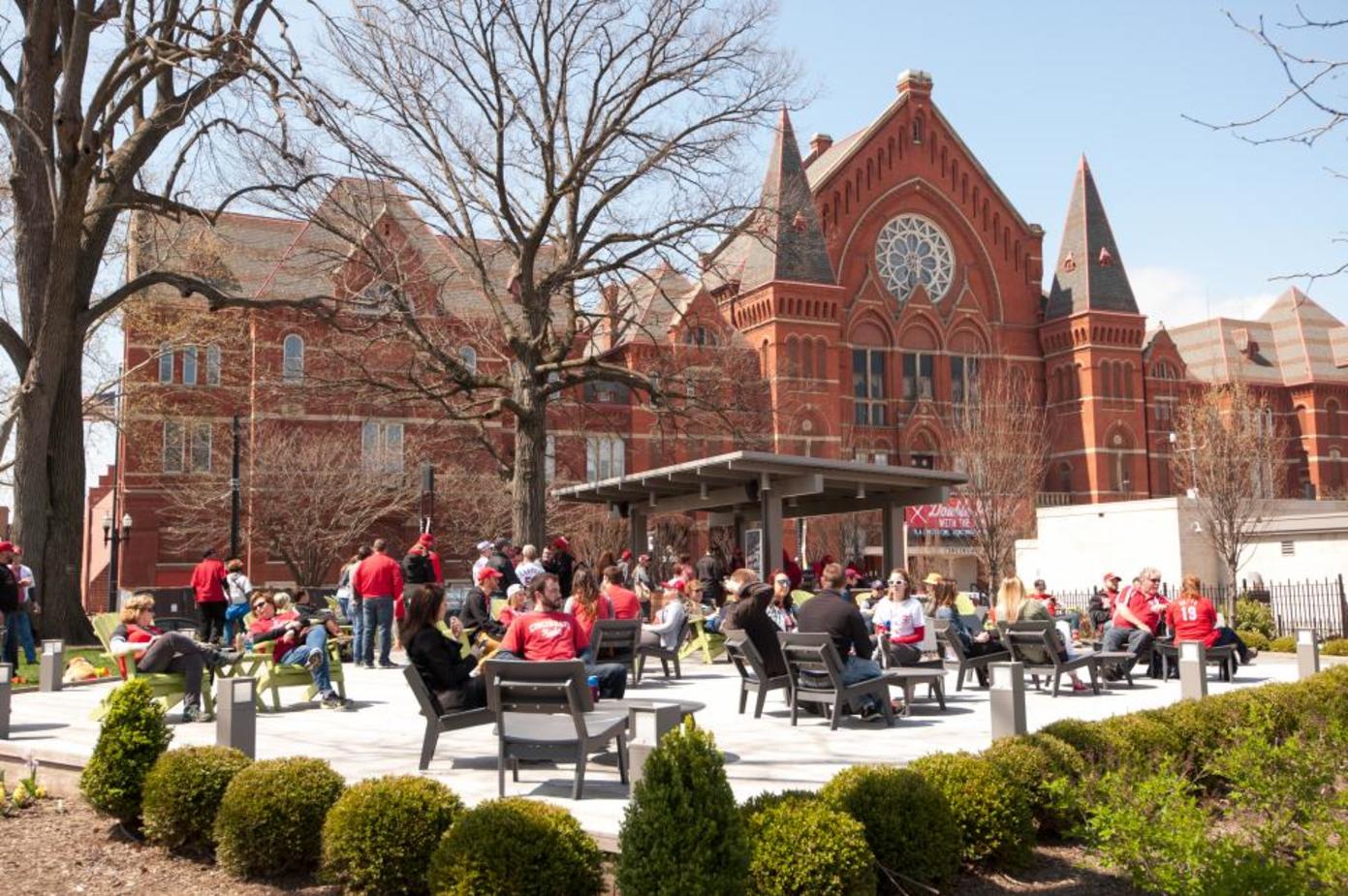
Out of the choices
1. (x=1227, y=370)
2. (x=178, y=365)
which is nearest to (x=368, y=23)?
(x=178, y=365)

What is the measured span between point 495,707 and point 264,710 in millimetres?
5633

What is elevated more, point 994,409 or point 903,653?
point 994,409

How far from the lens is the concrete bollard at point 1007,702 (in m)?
8.88

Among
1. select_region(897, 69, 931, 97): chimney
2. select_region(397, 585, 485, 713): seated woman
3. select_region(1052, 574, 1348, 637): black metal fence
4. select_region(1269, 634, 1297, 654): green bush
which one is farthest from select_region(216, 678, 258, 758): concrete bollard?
select_region(897, 69, 931, 97): chimney

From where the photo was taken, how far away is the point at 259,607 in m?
13.4

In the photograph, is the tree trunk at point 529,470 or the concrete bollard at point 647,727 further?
the tree trunk at point 529,470

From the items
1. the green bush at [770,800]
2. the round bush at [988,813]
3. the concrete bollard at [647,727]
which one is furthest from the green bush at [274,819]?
the round bush at [988,813]

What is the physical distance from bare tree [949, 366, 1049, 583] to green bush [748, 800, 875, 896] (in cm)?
3537

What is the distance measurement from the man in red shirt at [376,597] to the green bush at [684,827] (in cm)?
1155

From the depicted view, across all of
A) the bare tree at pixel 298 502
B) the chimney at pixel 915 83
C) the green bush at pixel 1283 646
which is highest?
the chimney at pixel 915 83

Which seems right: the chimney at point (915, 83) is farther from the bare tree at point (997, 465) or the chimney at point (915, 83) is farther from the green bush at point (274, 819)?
the green bush at point (274, 819)

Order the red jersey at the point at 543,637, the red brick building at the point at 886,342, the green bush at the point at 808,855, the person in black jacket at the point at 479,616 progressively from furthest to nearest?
the red brick building at the point at 886,342
the person in black jacket at the point at 479,616
the red jersey at the point at 543,637
the green bush at the point at 808,855

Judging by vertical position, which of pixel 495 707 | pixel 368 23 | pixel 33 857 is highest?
pixel 368 23

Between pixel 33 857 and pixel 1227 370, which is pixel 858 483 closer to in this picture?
pixel 33 857
